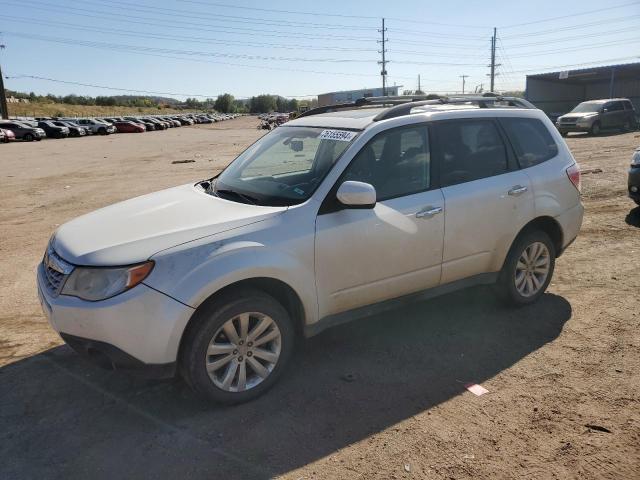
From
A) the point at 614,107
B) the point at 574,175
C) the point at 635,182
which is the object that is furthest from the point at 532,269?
the point at 614,107

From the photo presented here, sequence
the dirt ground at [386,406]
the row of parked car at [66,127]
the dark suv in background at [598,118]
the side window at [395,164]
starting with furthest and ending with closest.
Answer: the row of parked car at [66,127] < the dark suv in background at [598,118] < the side window at [395,164] < the dirt ground at [386,406]

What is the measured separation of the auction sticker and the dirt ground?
161 centimetres

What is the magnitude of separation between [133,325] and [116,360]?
0.81 feet

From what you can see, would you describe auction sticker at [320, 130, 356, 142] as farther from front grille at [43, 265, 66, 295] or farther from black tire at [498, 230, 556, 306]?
front grille at [43, 265, 66, 295]

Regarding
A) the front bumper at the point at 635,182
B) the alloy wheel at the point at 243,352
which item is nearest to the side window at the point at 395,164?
the alloy wheel at the point at 243,352

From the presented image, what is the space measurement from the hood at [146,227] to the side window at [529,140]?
2.37 metres

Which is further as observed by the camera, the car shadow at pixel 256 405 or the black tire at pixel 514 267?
the black tire at pixel 514 267

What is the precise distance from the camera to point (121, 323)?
2912 millimetres

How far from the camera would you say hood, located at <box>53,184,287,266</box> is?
306 cm

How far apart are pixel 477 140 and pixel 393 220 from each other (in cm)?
123

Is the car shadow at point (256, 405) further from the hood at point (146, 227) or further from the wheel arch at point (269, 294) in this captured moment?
the hood at point (146, 227)

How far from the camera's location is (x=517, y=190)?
4410 millimetres

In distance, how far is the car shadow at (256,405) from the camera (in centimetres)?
284

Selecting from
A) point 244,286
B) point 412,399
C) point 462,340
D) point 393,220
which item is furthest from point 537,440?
point 244,286
